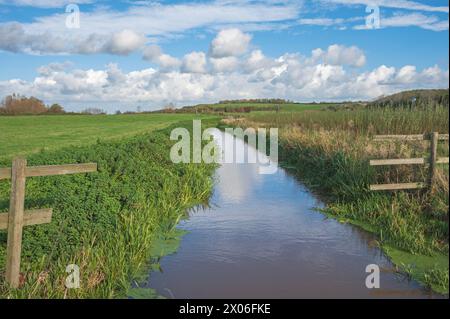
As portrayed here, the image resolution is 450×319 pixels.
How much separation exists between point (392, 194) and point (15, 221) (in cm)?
793

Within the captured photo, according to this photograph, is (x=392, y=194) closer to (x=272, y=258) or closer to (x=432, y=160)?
(x=432, y=160)

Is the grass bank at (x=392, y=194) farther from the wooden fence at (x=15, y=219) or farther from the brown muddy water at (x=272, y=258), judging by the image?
the wooden fence at (x=15, y=219)

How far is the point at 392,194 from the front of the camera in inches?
420

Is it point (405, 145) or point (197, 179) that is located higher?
point (405, 145)

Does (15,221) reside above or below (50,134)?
below

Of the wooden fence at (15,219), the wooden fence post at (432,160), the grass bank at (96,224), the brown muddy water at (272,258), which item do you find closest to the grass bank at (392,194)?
the wooden fence post at (432,160)

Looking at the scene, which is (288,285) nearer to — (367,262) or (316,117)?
(367,262)

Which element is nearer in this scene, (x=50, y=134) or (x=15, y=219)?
(x=15, y=219)

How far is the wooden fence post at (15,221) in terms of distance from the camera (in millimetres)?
6039

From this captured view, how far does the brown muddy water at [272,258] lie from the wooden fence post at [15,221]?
6.16ft

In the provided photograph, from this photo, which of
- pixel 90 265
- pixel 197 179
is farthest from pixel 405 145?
pixel 90 265

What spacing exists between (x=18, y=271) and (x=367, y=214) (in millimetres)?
7265

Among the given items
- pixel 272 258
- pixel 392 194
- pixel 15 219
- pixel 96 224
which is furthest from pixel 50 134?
pixel 15 219
